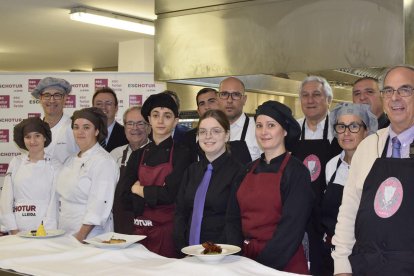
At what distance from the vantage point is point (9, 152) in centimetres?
516

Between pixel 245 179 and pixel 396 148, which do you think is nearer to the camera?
pixel 396 148

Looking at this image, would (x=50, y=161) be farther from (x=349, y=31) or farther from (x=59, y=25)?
(x=59, y=25)

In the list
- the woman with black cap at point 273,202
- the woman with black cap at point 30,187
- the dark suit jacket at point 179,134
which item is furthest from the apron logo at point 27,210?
the woman with black cap at point 273,202

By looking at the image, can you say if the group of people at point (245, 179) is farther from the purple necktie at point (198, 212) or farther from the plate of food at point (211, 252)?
the plate of food at point (211, 252)

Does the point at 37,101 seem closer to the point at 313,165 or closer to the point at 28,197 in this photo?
the point at 28,197

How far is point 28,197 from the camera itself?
316 centimetres

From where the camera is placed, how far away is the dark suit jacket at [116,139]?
12.2 ft

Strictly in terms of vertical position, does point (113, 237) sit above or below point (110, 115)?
below

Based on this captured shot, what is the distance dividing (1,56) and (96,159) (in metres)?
6.31

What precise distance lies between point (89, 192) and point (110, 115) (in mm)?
1068

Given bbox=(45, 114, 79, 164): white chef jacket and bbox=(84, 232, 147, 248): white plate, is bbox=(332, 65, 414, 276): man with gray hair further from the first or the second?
bbox=(45, 114, 79, 164): white chef jacket

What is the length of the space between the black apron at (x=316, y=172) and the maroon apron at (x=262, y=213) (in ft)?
1.35

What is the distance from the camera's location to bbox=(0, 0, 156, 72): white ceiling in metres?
5.28

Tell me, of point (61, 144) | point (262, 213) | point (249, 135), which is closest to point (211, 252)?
point (262, 213)
